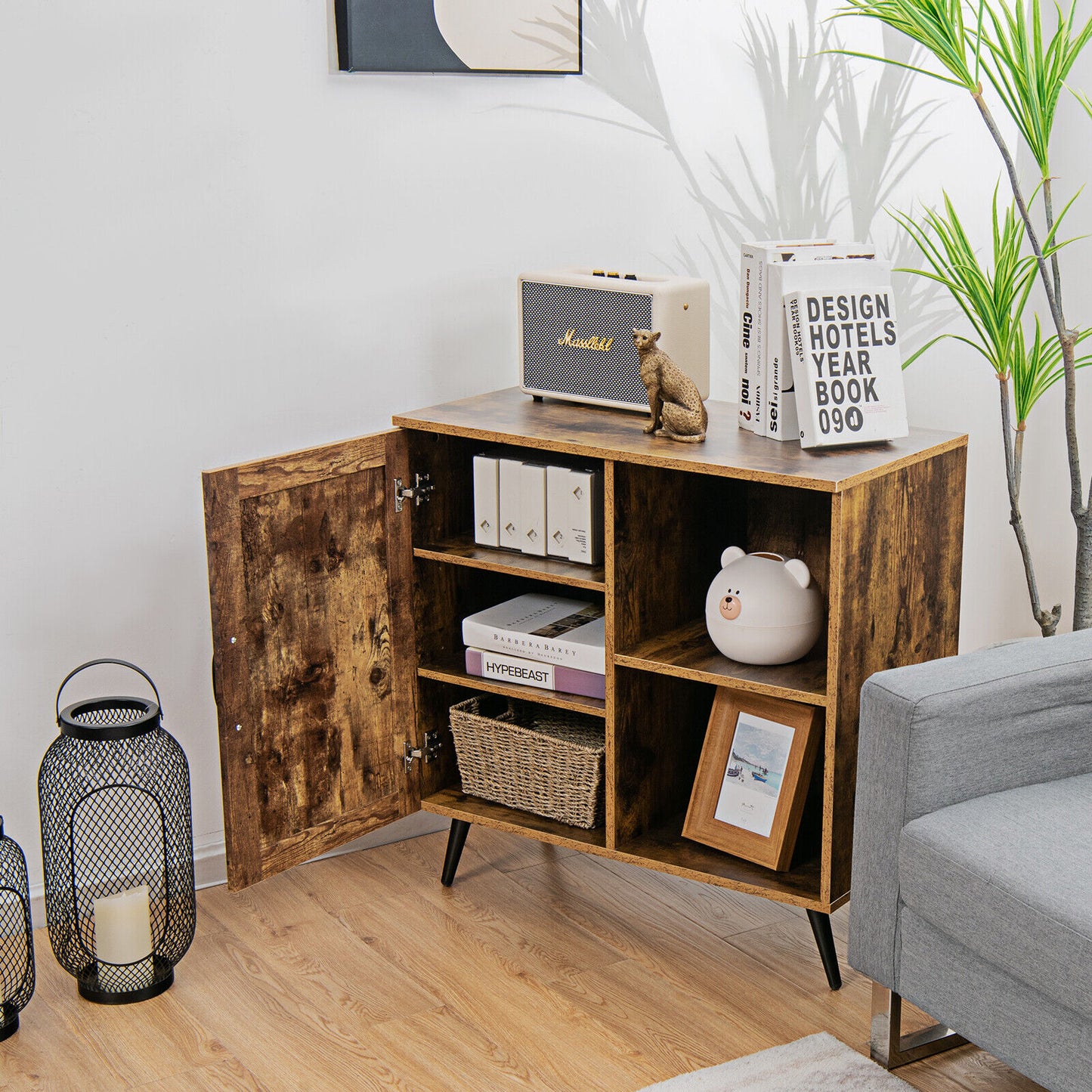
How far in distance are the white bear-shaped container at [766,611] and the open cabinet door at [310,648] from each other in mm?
570

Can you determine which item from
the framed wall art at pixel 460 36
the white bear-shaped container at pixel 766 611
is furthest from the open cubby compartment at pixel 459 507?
the framed wall art at pixel 460 36

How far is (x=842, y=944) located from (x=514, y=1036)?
613 millimetres

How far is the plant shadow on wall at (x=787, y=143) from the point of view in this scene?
280 cm

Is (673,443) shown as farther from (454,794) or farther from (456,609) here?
(454,794)

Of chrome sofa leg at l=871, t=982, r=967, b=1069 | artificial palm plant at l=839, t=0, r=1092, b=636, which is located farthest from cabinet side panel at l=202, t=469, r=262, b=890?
artificial palm plant at l=839, t=0, r=1092, b=636

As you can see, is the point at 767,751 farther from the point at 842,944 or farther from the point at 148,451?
the point at 148,451

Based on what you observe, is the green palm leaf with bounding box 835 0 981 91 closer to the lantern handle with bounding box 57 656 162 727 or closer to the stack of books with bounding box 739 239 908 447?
the stack of books with bounding box 739 239 908 447

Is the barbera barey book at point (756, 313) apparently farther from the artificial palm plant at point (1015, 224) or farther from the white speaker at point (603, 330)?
the artificial palm plant at point (1015, 224)

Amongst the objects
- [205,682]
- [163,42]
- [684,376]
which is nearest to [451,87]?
[163,42]

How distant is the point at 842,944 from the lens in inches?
93.3

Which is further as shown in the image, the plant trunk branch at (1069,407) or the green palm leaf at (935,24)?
the plant trunk branch at (1069,407)

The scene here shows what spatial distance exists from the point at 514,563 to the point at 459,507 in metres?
0.22

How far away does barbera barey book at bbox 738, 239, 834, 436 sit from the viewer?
218 centimetres

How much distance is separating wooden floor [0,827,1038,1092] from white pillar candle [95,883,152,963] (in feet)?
0.28
